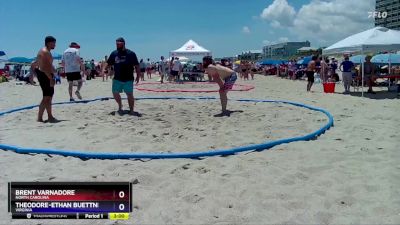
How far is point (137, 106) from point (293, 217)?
6823 mm

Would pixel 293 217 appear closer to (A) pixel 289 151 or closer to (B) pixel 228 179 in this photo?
(B) pixel 228 179

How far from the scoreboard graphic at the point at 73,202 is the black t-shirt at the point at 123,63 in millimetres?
4956

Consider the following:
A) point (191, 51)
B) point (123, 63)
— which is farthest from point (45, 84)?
point (191, 51)

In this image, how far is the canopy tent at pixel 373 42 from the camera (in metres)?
11.9

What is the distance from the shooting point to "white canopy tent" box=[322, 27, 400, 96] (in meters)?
11.9

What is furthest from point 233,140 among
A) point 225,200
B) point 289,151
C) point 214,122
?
point 225,200

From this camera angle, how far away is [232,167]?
4254mm

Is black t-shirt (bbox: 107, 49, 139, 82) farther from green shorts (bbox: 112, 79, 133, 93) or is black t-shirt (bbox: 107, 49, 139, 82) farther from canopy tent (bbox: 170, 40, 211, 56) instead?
canopy tent (bbox: 170, 40, 211, 56)

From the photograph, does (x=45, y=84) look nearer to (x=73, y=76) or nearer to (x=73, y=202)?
(x=73, y=76)

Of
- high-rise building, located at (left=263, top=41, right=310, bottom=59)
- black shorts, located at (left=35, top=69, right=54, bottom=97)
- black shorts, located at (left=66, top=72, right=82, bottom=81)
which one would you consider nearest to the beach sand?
black shorts, located at (left=35, top=69, right=54, bottom=97)

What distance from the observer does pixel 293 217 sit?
9.92 feet

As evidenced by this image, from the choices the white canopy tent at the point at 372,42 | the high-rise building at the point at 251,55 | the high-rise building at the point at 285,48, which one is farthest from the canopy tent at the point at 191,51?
the high-rise building at the point at 285,48

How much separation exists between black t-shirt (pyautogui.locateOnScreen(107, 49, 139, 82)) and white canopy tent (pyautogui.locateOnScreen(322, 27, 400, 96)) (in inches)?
305

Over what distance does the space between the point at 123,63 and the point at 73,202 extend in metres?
5.24
